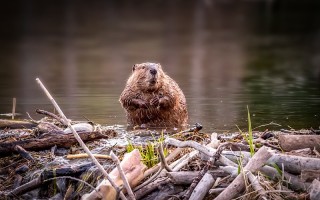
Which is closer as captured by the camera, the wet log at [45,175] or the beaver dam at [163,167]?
the beaver dam at [163,167]

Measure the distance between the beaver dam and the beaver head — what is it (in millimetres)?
1971

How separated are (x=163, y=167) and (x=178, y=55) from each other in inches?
699

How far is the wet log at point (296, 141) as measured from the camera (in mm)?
5777

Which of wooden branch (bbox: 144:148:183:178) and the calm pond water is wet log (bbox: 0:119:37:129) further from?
wooden branch (bbox: 144:148:183:178)

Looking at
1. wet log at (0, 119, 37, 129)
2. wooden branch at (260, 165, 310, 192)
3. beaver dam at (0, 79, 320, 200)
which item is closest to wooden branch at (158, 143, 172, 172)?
beaver dam at (0, 79, 320, 200)

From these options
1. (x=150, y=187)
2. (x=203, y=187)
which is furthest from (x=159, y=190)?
(x=203, y=187)

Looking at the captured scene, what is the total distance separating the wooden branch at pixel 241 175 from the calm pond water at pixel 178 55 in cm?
316

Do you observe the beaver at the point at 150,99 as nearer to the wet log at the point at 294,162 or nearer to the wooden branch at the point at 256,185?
the wet log at the point at 294,162

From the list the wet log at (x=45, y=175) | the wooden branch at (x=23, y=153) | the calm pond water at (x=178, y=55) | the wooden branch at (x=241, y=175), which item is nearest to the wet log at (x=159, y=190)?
the wooden branch at (x=241, y=175)

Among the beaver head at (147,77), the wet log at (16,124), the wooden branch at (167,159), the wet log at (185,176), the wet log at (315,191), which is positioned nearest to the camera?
the wet log at (315,191)

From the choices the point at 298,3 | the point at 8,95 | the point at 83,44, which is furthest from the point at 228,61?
the point at 298,3

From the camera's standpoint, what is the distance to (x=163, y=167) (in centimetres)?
554

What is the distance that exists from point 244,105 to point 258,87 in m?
3.13

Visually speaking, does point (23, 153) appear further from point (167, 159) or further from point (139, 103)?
point (139, 103)
